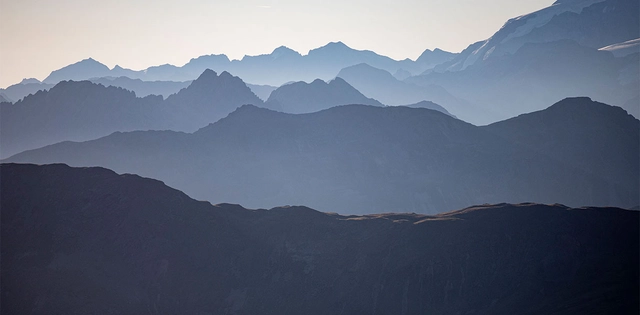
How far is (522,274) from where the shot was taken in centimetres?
10794

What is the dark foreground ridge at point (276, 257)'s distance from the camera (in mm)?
100625

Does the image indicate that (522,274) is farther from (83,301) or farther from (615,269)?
(83,301)

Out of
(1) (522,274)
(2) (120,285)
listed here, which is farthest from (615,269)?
(2) (120,285)

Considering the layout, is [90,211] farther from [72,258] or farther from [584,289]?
[584,289]

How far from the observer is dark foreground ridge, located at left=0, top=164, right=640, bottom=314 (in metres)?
101

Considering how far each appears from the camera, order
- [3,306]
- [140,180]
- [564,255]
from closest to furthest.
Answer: [3,306] < [564,255] < [140,180]

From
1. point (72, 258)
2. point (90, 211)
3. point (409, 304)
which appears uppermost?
point (90, 211)

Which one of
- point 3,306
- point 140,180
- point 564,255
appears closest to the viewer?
point 3,306

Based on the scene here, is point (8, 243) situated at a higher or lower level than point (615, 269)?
higher

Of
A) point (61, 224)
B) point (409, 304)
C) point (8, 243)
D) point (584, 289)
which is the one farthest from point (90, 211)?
point (584, 289)

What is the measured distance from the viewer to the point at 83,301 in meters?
97.1

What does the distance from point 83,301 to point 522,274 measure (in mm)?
64958

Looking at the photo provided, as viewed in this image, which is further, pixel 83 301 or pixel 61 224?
pixel 61 224

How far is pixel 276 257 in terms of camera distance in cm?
11731
